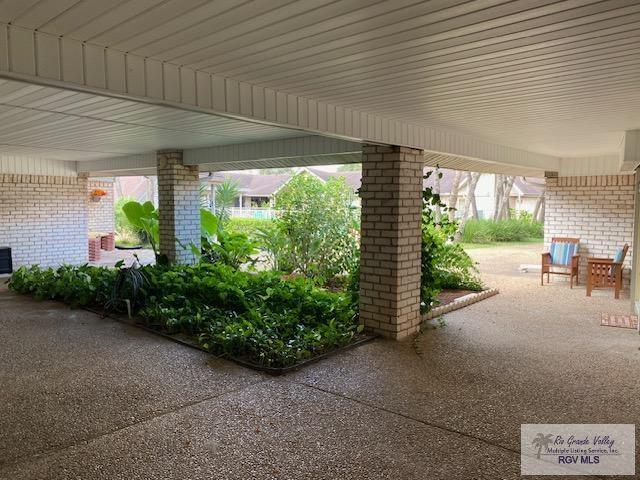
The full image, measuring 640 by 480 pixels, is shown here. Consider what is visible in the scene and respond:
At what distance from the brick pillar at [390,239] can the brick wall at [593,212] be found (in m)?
6.45

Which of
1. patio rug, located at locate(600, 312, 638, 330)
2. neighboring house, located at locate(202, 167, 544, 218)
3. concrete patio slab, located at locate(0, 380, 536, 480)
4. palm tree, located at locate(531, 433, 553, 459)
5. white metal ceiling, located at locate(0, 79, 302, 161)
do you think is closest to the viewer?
concrete patio slab, located at locate(0, 380, 536, 480)

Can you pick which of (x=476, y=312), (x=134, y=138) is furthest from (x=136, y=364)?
(x=476, y=312)

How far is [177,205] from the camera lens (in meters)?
9.47

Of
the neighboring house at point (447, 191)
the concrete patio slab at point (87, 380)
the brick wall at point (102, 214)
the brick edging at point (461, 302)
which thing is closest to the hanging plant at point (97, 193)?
the brick wall at point (102, 214)

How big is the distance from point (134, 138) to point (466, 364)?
19.8ft

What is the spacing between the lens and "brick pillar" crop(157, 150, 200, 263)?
9.45 metres

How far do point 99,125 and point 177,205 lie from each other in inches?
116

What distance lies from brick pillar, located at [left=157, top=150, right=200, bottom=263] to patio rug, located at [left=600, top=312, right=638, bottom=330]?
7.22m

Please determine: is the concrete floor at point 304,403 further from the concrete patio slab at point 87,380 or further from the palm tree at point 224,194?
the palm tree at point 224,194

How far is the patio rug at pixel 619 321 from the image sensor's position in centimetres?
707

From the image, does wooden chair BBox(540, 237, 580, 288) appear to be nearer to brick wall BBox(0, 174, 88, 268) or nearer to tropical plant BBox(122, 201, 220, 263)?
tropical plant BBox(122, 201, 220, 263)

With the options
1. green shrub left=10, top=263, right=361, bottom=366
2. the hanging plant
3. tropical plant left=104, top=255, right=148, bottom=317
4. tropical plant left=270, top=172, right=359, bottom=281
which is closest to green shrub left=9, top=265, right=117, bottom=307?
green shrub left=10, top=263, right=361, bottom=366

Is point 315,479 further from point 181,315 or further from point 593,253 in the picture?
point 593,253

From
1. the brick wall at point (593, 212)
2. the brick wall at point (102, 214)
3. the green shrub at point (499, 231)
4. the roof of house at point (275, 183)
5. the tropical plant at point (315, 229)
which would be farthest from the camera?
the roof of house at point (275, 183)
